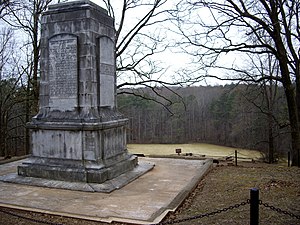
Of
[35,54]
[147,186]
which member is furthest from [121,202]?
[35,54]

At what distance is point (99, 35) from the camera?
8789 mm

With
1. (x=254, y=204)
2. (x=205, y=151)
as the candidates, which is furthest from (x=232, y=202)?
(x=205, y=151)

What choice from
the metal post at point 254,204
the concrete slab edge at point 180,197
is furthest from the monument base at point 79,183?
the metal post at point 254,204

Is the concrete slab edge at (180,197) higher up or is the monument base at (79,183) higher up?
the monument base at (79,183)

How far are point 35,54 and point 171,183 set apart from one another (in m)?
11.0

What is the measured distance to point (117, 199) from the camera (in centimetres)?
694

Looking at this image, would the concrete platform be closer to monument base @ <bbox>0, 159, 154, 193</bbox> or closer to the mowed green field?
monument base @ <bbox>0, 159, 154, 193</bbox>

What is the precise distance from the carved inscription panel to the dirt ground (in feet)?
11.2

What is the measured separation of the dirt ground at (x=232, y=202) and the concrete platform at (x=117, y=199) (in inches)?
8.9

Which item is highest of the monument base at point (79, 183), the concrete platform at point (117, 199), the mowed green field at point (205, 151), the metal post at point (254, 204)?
the metal post at point (254, 204)

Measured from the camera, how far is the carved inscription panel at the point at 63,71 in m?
8.52

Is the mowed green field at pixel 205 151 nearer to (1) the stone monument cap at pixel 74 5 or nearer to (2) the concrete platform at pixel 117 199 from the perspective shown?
(2) the concrete platform at pixel 117 199

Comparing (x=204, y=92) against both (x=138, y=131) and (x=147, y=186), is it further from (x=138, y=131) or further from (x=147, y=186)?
(x=147, y=186)

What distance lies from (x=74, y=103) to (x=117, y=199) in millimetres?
3079
